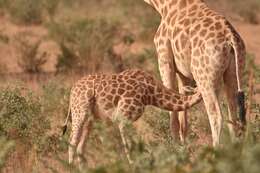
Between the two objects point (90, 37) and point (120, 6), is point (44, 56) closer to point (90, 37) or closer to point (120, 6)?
point (90, 37)

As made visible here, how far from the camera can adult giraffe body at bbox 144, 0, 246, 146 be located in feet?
23.5

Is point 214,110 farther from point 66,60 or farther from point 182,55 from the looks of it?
point 66,60

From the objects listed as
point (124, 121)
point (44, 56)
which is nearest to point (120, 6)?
point (44, 56)

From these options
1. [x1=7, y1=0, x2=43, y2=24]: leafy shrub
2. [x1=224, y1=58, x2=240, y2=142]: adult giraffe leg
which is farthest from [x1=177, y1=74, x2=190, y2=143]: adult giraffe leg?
[x1=7, y1=0, x2=43, y2=24]: leafy shrub

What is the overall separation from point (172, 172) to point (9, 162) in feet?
12.0

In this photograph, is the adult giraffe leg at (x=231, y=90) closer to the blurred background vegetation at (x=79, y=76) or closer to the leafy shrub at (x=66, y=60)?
the blurred background vegetation at (x=79, y=76)

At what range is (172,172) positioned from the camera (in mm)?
4477

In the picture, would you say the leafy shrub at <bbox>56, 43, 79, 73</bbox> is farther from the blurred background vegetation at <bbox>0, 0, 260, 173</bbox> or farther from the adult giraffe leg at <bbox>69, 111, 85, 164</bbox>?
the adult giraffe leg at <bbox>69, 111, 85, 164</bbox>

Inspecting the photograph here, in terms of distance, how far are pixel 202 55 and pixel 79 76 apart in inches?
305

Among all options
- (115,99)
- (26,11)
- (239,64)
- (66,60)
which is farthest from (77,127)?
(26,11)

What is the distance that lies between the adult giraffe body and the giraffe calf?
0.28m

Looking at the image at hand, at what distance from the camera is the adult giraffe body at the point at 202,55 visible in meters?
7.16

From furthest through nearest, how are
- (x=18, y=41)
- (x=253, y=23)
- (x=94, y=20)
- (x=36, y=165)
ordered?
(x=253, y=23) < (x=94, y=20) < (x=18, y=41) < (x=36, y=165)

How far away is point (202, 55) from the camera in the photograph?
725 centimetres
